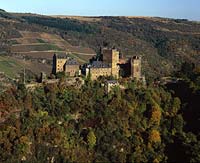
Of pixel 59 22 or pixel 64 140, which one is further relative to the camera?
pixel 59 22

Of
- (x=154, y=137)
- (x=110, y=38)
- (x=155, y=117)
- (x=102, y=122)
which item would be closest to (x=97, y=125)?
(x=102, y=122)

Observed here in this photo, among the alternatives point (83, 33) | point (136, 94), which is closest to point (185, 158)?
point (136, 94)

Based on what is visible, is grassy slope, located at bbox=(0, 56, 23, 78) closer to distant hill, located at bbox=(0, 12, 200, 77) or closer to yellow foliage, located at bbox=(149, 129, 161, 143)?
distant hill, located at bbox=(0, 12, 200, 77)

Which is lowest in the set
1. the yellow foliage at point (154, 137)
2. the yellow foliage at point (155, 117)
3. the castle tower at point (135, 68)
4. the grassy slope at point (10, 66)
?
the yellow foliage at point (154, 137)

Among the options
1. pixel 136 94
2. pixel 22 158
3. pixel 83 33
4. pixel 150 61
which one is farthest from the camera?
pixel 83 33

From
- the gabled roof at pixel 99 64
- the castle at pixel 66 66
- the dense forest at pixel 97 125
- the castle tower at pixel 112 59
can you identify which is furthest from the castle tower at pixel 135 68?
the castle at pixel 66 66

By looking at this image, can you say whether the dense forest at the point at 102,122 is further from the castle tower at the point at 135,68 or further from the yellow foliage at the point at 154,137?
the castle tower at the point at 135,68

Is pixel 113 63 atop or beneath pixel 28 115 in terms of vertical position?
Result: atop

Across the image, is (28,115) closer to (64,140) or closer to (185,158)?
(64,140)
